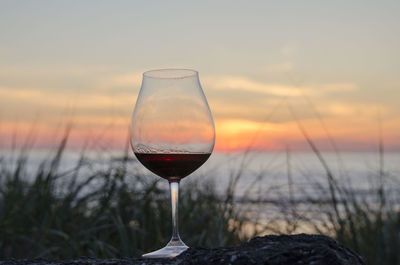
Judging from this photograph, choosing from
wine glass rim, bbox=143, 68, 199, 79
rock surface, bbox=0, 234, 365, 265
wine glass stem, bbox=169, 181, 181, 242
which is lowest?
rock surface, bbox=0, 234, 365, 265

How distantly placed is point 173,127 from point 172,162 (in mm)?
159

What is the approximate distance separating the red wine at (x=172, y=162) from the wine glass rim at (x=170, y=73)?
1.13 ft

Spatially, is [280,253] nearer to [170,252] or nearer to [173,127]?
[170,252]

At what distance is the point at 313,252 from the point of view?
1.72 metres

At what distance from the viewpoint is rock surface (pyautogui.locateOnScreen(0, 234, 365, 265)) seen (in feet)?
5.51

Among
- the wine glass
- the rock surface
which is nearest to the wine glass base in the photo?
the wine glass

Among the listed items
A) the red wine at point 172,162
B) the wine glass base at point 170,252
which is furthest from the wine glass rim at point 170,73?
the wine glass base at point 170,252

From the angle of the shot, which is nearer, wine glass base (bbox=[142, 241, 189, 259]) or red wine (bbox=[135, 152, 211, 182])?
wine glass base (bbox=[142, 241, 189, 259])

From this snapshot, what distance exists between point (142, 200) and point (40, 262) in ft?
7.68

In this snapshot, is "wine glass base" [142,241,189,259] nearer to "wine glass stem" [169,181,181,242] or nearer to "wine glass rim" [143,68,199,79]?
"wine glass stem" [169,181,181,242]

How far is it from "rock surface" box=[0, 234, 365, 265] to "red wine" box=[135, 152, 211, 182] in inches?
19.3

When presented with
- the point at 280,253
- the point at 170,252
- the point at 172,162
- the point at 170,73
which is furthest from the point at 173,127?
→ the point at 280,253

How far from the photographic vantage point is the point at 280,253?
170 centimetres

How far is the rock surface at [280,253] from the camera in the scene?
5.51ft
